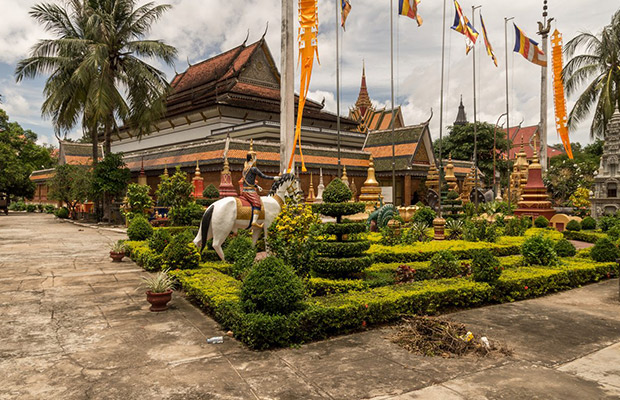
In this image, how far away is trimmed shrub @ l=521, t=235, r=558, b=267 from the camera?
1050cm

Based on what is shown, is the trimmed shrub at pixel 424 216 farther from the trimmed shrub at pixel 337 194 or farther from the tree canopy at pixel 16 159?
the tree canopy at pixel 16 159

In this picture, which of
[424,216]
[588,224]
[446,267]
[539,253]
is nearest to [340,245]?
[446,267]

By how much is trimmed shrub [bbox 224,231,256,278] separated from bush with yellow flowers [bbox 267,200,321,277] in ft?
3.02

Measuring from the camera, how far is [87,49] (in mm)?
25312

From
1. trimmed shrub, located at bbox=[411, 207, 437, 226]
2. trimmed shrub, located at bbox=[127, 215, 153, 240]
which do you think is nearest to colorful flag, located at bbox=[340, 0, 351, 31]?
trimmed shrub, located at bbox=[411, 207, 437, 226]

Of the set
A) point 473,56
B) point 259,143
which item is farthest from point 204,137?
point 473,56

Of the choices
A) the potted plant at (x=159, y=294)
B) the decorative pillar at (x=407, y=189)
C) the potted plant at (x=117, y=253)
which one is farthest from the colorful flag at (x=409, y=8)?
the decorative pillar at (x=407, y=189)

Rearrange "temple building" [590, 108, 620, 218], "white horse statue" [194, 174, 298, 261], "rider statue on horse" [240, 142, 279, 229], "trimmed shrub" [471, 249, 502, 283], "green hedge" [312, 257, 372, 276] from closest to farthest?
"green hedge" [312, 257, 372, 276] < "trimmed shrub" [471, 249, 502, 283] < "white horse statue" [194, 174, 298, 261] < "rider statue on horse" [240, 142, 279, 229] < "temple building" [590, 108, 620, 218]

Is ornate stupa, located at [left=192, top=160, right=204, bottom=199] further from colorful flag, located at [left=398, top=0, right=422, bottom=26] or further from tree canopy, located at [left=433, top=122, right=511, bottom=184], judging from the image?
tree canopy, located at [left=433, top=122, right=511, bottom=184]

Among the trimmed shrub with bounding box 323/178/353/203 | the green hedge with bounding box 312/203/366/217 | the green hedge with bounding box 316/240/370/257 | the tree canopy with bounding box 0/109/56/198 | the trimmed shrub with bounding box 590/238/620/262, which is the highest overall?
the tree canopy with bounding box 0/109/56/198

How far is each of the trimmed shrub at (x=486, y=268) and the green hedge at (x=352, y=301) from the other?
17 centimetres

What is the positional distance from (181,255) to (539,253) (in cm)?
869

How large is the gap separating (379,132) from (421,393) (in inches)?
1245

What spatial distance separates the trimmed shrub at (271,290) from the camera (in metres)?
5.71
